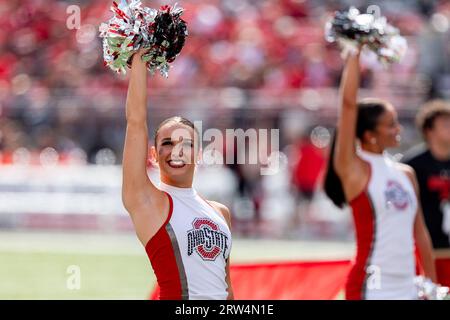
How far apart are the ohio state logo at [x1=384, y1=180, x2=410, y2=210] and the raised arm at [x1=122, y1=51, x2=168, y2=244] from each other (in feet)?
5.20

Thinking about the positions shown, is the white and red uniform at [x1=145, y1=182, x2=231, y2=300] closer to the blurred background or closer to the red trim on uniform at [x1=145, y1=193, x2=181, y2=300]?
the red trim on uniform at [x1=145, y1=193, x2=181, y2=300]

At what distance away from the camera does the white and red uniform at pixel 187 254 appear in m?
3.80

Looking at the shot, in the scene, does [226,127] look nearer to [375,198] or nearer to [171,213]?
[375,198]

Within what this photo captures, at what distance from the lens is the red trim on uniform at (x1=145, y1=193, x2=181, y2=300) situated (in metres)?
3.79

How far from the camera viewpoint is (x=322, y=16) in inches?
636

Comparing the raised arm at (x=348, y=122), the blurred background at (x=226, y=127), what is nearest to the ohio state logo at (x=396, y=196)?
the raised arm at (x=348, y=122)

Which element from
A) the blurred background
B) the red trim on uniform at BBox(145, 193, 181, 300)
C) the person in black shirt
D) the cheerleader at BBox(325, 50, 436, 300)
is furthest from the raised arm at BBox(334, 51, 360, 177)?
the blurred background

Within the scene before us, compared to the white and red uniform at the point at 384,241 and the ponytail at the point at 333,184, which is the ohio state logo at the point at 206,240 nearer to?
the white and red uniform at the point at 384,241

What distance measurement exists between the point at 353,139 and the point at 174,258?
1642mm

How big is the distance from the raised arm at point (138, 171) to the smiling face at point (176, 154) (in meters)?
0.10

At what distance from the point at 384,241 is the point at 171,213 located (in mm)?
1529

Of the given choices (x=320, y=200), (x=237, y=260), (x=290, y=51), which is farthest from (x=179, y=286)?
(x=290, y=51)

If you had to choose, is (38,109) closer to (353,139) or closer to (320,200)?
(320,200)

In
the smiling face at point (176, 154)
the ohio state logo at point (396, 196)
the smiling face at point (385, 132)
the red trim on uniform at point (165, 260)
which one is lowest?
the red trim on uniform at point (165, 260)
